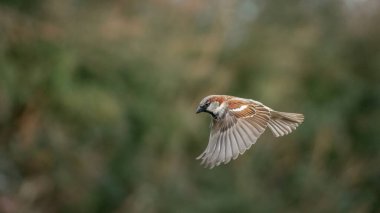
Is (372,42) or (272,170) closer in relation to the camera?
(272,170)

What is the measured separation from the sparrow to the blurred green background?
8.75 metres

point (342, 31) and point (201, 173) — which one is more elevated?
point (342, 31)

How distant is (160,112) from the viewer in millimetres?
15758

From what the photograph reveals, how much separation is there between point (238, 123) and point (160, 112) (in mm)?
11053

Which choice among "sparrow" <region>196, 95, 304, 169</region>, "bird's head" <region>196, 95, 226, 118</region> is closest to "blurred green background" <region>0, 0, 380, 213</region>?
"sparrow" <region>196, 95, 304, 169</region>

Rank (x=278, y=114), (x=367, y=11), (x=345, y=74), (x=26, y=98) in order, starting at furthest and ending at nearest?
(x=345, y=74) < (x=367, y=11) < (x=26, y=98) < (x=278, y=114)

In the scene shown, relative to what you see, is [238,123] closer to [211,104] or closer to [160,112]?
[211,104]

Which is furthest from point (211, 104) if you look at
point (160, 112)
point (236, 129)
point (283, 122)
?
point (160, 112)

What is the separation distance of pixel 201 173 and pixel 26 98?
8.34ft

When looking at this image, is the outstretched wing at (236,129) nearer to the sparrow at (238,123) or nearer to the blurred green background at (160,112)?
the sparrow at (238,123)

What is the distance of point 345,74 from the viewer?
668 inches

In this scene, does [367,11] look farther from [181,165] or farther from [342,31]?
[181,165]

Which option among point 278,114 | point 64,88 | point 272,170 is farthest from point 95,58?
point 278,114

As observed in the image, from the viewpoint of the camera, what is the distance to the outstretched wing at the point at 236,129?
443 cm
